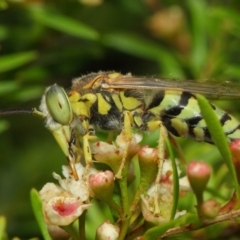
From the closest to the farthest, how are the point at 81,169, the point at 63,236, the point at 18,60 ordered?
the point at 63,236 < the point at 81,169 < the point at 18,60

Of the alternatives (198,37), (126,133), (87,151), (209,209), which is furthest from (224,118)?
(198,37)

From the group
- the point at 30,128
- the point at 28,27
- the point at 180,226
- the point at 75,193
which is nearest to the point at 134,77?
the point at 75,193

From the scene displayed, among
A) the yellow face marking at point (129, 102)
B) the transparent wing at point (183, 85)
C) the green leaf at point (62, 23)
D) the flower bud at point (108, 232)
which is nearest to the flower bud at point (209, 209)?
the flower bud at point (108, 232)

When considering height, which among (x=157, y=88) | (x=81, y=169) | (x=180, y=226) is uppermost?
(x=157, y=88)

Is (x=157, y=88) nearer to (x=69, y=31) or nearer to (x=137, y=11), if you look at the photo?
(x=69, y=31)

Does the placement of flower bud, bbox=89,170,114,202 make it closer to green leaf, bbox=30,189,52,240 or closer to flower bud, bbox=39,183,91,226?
flower bud, bbox=39,183,91,226

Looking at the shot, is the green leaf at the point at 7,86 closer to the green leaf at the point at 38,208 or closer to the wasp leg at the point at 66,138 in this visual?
the wasp leg at the point at 66,138

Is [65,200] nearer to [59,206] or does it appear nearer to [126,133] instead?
[59,206]

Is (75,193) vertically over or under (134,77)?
under
